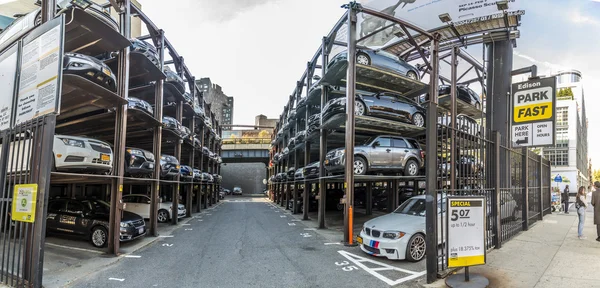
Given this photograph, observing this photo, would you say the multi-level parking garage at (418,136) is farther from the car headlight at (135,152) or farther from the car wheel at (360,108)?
the car headlight at (135,152)

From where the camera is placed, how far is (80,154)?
7414 mm

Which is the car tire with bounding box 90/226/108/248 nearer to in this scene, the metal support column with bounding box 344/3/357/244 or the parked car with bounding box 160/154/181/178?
the parked car with bounding box 160/154/181/178

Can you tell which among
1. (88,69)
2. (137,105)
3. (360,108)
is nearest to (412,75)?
(360,108)

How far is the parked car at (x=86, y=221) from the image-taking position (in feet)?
30.0

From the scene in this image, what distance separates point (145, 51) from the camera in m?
10.5

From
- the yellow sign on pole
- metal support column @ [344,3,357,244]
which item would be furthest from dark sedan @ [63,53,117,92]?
metal support column @ [344,3,357,244]

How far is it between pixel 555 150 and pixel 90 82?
61669mm

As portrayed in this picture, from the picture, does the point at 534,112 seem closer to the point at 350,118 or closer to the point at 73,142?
the point at 350,118

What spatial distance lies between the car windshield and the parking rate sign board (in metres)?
2.44

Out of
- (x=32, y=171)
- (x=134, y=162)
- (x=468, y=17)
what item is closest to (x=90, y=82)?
(x=32, y=171)

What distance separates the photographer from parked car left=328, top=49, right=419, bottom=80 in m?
11.3

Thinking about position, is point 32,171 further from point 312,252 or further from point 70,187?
point 70,187

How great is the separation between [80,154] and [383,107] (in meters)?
9.15

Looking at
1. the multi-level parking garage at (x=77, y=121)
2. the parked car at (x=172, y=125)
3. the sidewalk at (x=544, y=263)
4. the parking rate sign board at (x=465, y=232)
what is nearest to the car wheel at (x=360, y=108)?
the sidewalk at (x=544, y=263)
